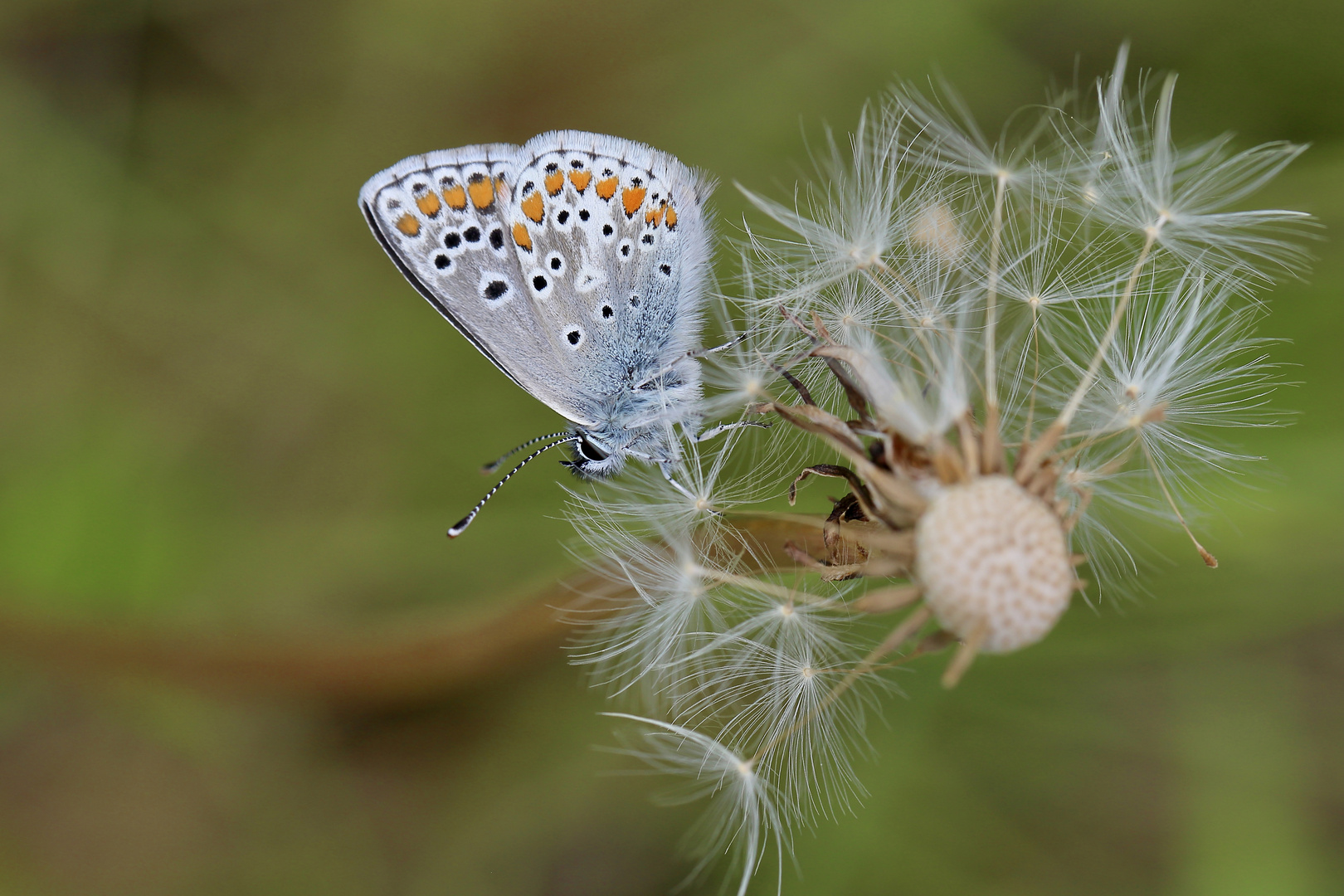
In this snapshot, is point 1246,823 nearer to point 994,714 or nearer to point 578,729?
point 994,714

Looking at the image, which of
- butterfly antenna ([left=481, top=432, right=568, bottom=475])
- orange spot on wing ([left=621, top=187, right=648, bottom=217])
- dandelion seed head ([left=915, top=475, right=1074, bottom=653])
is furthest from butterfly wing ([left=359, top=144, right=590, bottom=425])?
dandelion seed head ([left=915, top=475, right=1074, bottom=653])

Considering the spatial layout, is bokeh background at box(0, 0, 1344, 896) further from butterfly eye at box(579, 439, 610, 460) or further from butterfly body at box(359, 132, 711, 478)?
butterfly body at box(359, 132, 711, 478)

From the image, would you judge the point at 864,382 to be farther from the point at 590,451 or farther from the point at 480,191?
the point at 480,191

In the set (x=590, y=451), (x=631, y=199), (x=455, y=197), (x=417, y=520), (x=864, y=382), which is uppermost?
(x=864, y=382)

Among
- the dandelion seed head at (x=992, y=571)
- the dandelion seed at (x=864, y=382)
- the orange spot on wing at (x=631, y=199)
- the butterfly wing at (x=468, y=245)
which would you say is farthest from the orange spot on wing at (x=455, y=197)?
the dandelion seed head at (x=992, y=571)

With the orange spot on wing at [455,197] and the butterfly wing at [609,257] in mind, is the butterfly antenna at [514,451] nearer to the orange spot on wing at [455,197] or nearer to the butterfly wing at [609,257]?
the butterfly wing at [609,257]

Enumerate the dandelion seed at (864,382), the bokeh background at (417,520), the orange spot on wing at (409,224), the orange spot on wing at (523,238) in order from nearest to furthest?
the dandelion seed at (864,382) → the orange spot on wing at (409,224) → the orange spot on wing at (523,238) → the bokeh background at (417,520)

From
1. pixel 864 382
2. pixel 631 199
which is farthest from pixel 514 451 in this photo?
pixel 864 382
